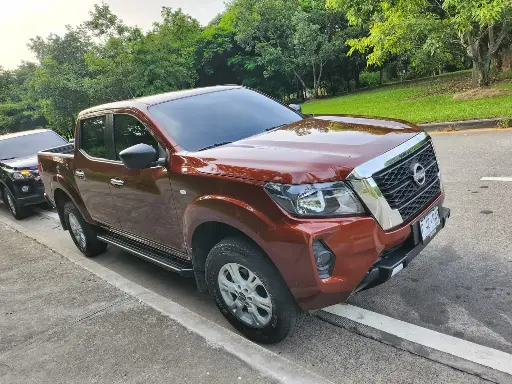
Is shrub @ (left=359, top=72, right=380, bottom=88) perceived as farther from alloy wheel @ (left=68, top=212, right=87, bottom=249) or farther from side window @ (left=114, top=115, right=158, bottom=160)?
side window @ (left=114, top=115, right=158, bottom=160)

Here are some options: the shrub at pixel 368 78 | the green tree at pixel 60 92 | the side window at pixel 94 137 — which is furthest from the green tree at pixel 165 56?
the side window at pixel 94 137

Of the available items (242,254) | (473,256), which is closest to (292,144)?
(242,254)

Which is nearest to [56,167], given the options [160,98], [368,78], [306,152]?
[160,98]

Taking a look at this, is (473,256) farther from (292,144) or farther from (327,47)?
(327,47)

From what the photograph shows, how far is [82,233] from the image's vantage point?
5285 mm

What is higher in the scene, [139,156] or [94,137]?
[94,137]

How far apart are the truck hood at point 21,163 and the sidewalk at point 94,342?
4141 millimetres

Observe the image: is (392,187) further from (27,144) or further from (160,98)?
(27,144)

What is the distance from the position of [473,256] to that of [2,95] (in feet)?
168

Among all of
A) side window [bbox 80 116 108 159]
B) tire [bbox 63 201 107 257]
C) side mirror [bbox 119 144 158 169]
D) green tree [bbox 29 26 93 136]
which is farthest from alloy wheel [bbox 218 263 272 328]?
green tree [bbox 29 26 93 136]

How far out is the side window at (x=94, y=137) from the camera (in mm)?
4398

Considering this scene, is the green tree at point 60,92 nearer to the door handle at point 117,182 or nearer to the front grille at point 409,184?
the door handle at point 117,182

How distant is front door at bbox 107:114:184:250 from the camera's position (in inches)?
136

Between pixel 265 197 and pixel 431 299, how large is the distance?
1649mm
